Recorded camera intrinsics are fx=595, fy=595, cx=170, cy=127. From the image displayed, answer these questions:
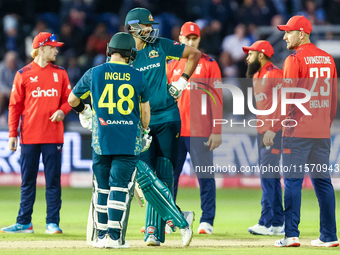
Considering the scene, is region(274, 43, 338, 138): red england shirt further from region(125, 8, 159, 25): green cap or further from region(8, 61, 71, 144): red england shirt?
region(8, 61, 71, 144): red england shirt

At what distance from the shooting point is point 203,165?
325 inches

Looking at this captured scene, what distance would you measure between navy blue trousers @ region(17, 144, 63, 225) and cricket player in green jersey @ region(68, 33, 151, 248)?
73.2 inches

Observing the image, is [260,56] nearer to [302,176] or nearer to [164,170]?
[302,176]

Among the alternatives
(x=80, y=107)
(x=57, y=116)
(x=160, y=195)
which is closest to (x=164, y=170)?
(x=160, y=195)

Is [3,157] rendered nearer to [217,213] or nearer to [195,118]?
[217,213]

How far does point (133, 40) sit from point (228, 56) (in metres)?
10.2

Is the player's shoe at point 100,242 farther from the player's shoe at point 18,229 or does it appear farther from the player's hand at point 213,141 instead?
the player's hand at point 213,141

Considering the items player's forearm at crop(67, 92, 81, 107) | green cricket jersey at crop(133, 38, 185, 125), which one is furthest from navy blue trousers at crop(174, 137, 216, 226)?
player's forearm at crop(67, 92, 81, 107)

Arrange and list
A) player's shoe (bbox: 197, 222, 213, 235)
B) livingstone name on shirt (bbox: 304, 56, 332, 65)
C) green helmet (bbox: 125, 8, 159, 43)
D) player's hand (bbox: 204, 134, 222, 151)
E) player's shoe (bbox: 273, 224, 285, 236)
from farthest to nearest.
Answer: player's hand (bbox: 204, 134, 222, 151) < player's shoe (bbox: 273, 224, 285, 236) < player's shoe (bbox: 197, 222, 213, 235) < green helmet (bbox: 125, 8, 159, 43) < livingstone name on shirt (bbox: 304, 56, 332, 65)

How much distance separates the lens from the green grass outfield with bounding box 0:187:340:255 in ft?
20.9

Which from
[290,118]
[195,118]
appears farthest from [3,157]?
[290,118]

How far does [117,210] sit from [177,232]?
6.89 ft

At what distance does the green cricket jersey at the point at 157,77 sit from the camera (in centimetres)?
682

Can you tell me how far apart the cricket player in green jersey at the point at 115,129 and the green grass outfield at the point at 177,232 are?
0.35 m
